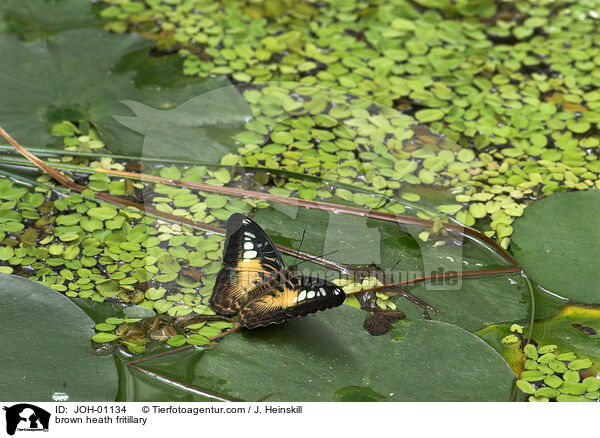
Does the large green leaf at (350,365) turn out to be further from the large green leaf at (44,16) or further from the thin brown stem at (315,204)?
the large green leaf at (44,16)

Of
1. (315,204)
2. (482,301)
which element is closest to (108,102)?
(315,204)

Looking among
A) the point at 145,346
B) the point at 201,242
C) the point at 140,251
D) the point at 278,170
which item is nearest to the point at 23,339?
the point at 145,346

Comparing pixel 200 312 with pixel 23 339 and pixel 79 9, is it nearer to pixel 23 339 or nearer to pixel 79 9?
pixel 23 339

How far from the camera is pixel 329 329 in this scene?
1644mm

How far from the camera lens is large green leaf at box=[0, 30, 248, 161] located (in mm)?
2205

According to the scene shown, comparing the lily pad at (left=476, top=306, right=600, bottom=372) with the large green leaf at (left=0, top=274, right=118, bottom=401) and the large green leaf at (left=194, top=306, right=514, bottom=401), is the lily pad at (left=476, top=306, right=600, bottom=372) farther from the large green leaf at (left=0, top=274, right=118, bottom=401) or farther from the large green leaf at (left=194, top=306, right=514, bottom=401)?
the large green leaf at (left=0, top=274, right=118, bottom=401)

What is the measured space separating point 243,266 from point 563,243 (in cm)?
102

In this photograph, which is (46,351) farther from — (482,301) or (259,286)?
(482,301)

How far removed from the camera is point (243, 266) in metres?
1.71

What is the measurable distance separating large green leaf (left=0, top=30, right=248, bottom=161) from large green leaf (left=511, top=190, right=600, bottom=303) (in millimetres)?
1089

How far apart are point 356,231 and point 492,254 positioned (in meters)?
0.44
